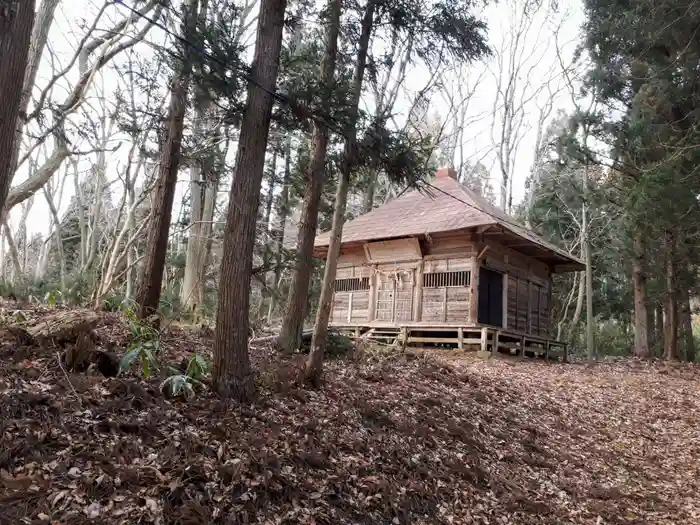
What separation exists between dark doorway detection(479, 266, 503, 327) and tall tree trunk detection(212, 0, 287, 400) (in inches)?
453

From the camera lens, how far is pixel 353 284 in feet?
57.7

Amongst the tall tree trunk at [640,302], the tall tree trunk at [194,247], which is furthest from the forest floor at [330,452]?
the tall tree trunk at [640,302]

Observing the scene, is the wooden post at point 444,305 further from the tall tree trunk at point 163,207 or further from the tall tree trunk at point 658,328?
the tall tree trunk at point 658,328

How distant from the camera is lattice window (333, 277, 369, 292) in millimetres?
17297

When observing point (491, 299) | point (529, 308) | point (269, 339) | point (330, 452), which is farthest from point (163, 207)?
point (529, 308)

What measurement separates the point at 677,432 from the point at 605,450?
93.6 inches

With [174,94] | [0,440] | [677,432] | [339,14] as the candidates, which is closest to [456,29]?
[339,14]

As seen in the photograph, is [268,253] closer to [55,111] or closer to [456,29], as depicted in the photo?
[55,111]

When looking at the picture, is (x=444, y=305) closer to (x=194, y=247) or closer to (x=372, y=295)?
(x=372, y=295)

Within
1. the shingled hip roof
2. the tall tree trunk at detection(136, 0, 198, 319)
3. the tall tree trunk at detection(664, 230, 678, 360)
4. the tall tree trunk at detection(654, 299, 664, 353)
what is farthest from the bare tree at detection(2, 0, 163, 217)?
the tall tree trunk at detection(654, 299, 664, 353)

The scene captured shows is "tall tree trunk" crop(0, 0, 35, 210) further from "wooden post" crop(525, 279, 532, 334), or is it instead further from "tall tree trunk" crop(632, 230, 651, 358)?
"tall tree trunk" crop(632, 230, 651, 358)

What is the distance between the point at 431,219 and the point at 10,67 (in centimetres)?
1249

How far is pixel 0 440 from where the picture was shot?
11.8ft

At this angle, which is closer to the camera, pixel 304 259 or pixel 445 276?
pixel 304 259
